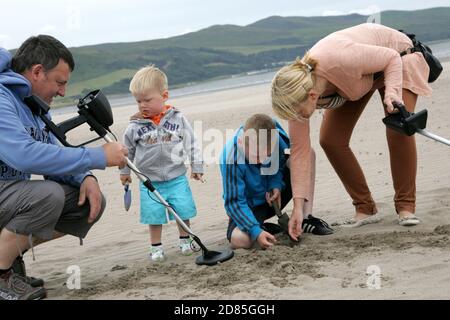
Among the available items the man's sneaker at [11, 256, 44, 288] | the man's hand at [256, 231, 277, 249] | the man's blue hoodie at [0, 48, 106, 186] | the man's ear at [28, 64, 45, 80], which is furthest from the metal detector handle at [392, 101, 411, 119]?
the man's sneaker at [11, 256, 44, 288]

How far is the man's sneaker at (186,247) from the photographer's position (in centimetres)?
520

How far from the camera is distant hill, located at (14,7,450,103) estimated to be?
88.0 meters

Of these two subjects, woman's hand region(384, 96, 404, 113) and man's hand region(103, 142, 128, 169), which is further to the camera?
woman's hand region(384, 96, 404, 113)

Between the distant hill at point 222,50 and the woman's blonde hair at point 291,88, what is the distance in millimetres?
54362

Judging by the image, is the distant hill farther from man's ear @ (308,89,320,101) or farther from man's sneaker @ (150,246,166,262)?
man's ear @ (308,89,320,101)

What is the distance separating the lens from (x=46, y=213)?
4238 mm

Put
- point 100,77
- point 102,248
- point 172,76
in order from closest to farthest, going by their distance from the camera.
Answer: point 102,248 → point 172,76 → point 100,77

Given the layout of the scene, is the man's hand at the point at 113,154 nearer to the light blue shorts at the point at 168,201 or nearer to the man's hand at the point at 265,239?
the light blue shorts at the point at 168,201

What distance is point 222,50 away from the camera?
119188 millimetres

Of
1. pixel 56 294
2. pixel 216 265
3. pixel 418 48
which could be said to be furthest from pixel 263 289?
pixel 418 48

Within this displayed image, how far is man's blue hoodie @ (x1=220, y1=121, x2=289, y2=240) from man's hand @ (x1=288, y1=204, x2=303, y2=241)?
233mm

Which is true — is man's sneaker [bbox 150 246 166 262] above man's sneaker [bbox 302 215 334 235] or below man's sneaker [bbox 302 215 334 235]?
below
